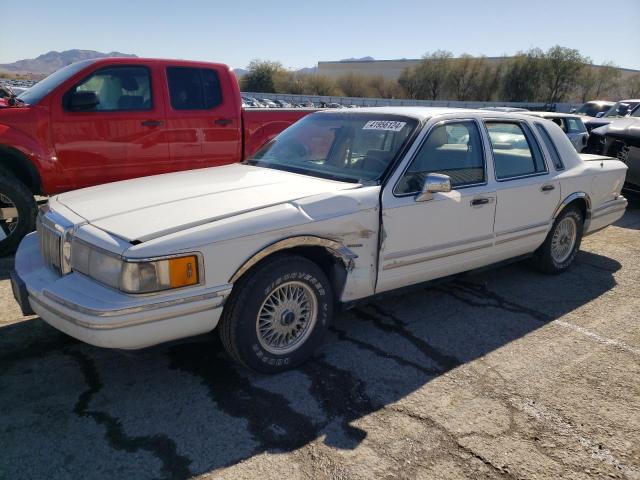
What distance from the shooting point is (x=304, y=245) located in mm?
3141

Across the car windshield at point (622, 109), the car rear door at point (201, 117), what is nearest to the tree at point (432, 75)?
the car windshield at point (622, 109)

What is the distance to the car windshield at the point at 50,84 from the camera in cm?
549

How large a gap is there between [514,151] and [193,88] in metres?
3.80

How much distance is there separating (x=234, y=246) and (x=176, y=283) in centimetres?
36

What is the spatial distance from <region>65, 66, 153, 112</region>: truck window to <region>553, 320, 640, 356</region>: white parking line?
4833 mm

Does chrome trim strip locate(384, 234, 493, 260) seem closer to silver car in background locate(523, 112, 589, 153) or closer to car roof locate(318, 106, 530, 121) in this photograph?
car roof locate(318, 106, 530, 121)

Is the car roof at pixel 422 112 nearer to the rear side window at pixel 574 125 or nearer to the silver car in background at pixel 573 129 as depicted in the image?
the silver car in background at pixel 573 129

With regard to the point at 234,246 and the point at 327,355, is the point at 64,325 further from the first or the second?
the point at 327,355

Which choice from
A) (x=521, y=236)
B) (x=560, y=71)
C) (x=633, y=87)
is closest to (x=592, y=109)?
(x=521, y=236)

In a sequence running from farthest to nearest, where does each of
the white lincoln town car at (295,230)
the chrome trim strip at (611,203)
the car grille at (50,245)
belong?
the chrome trim strip at (611,203)
the car grille at (50,245)
the white lincoln town car at (295,230)

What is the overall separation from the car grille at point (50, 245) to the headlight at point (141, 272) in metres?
0.36

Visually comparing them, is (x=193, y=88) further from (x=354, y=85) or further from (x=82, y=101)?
(x=354, y=85)

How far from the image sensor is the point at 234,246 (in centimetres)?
281

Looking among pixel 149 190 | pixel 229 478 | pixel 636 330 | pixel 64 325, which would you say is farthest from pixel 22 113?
pixel 636 330
